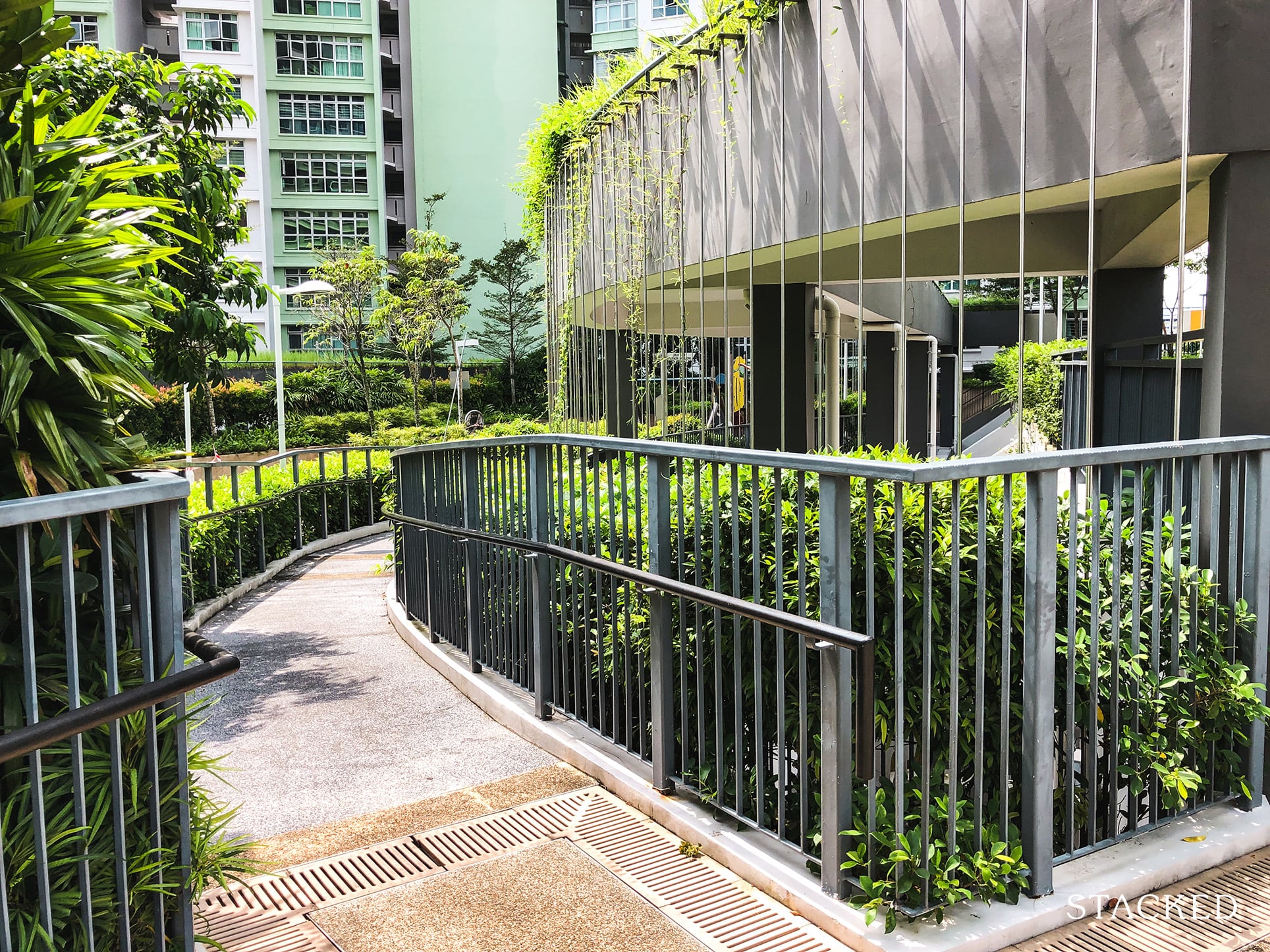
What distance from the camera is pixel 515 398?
43.2 meters

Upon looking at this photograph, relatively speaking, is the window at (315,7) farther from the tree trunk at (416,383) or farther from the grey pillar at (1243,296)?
the grey pillar at (1243,296)

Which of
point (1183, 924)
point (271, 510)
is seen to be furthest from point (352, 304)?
point (1183, 924)

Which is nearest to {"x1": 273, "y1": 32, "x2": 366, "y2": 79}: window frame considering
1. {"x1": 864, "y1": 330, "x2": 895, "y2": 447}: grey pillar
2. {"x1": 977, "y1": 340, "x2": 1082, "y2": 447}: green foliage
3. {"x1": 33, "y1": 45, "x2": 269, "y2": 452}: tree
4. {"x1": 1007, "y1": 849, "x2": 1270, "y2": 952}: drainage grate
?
{"x1": 864, "y1": 330, "x2": 895, "y2": 447}: grey pillar

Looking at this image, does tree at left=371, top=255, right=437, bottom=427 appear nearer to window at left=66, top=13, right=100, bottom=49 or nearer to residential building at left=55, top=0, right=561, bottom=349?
residential building at left=55, top=0, right=561, bottom=349

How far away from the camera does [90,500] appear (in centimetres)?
225

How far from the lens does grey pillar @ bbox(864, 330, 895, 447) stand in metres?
23.5

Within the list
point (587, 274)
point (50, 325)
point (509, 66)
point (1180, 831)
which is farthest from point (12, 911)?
point (509, 66)

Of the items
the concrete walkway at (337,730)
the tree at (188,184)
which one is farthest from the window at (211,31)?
the concrete walkway at (337,730)

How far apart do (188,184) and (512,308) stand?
39.2 metres

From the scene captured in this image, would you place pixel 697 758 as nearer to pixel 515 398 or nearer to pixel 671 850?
pixel 671 850

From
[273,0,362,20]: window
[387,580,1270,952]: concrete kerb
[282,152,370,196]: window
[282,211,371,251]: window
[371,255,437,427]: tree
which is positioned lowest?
[387,580,1270,952]: concrete kerb

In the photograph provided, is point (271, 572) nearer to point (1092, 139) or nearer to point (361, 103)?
point (1092, 139)

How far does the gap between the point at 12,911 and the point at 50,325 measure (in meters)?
A: 1.38

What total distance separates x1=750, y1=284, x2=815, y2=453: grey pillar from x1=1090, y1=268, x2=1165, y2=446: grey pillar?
2.77 meters
